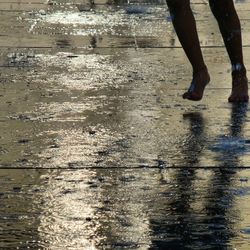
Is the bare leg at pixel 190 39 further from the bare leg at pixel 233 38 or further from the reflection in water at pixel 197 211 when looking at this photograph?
the reflection in water at pixel 197 211

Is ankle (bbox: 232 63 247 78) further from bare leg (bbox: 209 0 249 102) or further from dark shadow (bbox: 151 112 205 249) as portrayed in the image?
dark shadow (bbox: 151 112 205 249)

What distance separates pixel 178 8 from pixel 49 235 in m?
2.61

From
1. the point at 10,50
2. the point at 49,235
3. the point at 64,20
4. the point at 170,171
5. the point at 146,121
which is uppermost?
the point at 49,235

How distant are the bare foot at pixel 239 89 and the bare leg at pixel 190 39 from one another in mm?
194

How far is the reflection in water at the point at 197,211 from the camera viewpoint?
158 inches

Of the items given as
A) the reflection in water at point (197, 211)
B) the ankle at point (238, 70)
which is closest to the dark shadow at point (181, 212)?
the reflection in water at point (197, 211)

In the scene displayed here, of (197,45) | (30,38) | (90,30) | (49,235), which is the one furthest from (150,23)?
(49,235)

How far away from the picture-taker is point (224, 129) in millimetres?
5789

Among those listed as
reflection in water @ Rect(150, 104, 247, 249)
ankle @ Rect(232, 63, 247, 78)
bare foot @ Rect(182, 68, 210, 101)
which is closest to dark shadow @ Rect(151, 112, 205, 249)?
reflection in water @ Rect(150, 104, 247, 249)

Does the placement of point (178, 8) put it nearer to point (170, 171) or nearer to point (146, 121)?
point (146, 121)

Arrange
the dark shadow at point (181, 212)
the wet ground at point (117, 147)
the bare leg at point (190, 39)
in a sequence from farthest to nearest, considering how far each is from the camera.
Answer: the bare leg at point (190, 39), the wet ground at point (117, 147), the dark shadow at point (181, 212)

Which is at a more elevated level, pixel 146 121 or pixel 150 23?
pixel 146 121

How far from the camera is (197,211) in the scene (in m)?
4.37

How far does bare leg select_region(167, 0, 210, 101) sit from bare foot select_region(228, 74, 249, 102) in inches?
7.7
